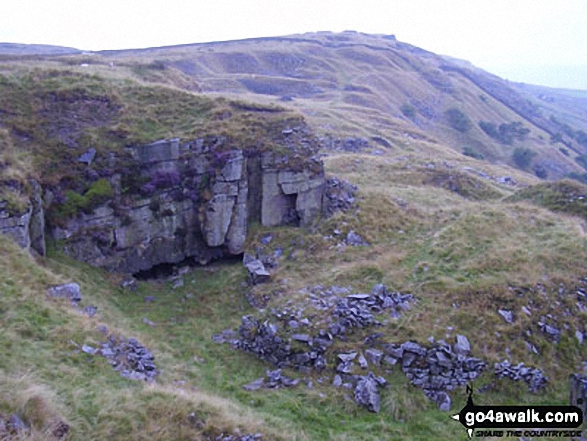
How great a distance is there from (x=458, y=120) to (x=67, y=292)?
88.2 metres

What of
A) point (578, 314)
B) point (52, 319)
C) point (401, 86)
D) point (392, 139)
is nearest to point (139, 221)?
point (52, 319)

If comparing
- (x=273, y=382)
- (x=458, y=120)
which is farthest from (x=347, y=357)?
(x=458, y=120)

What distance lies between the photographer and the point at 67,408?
9.51 m

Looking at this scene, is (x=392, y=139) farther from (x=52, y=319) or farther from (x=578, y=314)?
(x=52, y=319)

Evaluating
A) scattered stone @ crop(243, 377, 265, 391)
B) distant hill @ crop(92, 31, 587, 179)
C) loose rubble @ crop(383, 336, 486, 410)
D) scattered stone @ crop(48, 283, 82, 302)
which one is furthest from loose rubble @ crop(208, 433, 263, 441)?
distant hill @ crop(92, 31, 587, 179)

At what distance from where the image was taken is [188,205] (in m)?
21.7

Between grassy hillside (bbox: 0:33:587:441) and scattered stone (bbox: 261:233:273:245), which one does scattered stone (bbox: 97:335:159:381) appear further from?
scattered stone (bbox: 261:233:273:245)

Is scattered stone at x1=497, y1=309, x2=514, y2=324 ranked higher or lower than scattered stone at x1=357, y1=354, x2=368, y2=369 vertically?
higher

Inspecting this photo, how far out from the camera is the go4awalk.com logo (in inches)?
483

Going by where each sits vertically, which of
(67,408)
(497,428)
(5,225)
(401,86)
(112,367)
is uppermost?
(401,86)

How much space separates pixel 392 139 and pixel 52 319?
46650 millimetres

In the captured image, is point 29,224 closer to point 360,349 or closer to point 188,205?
point 188,205

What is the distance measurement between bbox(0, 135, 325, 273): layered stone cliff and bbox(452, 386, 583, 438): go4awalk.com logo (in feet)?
43.1

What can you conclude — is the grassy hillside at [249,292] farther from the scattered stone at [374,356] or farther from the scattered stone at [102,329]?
the scattered stone at [374,356]
